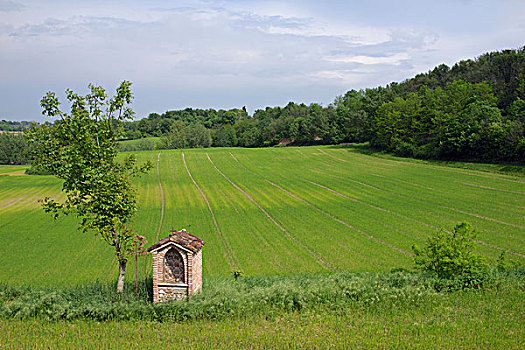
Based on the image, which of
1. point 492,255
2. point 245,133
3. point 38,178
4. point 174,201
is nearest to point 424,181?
point 492,255

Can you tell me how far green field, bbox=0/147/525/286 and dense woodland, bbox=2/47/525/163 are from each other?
17.2ft

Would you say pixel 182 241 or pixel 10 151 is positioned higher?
pixel 10 151

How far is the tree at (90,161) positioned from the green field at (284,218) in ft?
28.0

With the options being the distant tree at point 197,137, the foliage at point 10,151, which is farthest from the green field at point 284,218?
the distant tree at point 197,137

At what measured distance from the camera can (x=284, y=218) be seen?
3509 cm

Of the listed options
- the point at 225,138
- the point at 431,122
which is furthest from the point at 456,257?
the point at 225,138

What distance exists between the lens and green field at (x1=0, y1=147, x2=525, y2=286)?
945 inches

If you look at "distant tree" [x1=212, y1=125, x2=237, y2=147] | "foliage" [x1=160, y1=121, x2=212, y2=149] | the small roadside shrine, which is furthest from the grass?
"distant tree" [x1=212, y1=125, x2=237, y2=147]

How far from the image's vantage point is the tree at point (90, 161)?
1398 centimetres

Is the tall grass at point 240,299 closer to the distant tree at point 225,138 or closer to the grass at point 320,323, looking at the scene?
the grass at point 320,323

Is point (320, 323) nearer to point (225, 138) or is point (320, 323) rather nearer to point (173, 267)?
point (173, 267)

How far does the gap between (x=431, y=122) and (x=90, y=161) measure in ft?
240

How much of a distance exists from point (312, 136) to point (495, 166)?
6299 cm

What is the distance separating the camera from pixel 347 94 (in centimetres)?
15250
